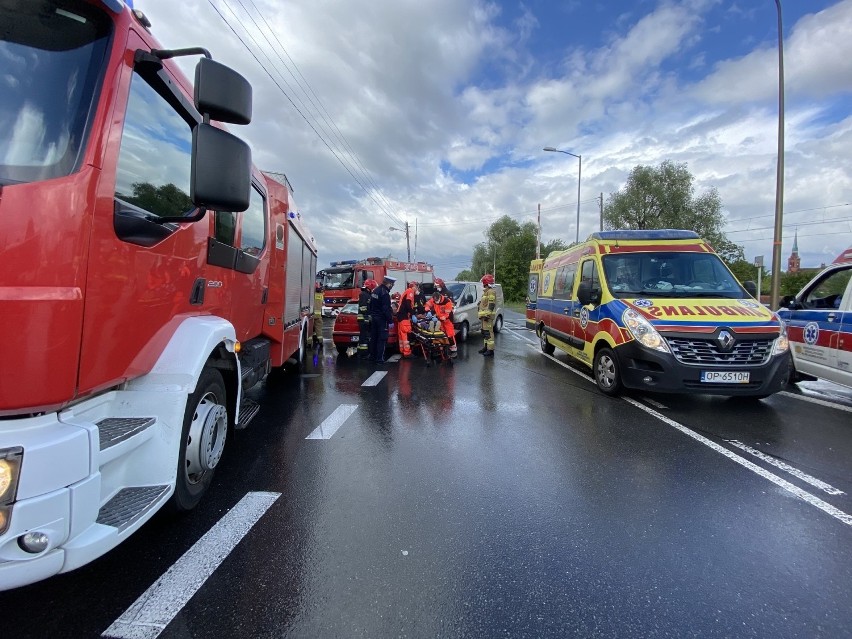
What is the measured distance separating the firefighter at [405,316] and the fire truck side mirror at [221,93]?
24.7ft

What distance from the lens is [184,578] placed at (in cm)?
232

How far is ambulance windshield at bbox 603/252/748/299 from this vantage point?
6285 mm

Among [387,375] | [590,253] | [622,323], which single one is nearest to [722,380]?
[622,323]

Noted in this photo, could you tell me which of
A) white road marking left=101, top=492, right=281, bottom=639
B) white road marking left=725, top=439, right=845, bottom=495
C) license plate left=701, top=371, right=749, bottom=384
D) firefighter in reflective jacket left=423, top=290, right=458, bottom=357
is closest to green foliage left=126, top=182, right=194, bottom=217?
white road marking left=101, top=492, right=281, bottom=639

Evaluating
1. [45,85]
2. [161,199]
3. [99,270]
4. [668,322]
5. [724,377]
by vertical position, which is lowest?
[724,377]

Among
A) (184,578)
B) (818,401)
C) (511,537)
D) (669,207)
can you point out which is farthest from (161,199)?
(669,207)

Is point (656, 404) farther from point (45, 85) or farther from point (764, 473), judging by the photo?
point (45, 85)

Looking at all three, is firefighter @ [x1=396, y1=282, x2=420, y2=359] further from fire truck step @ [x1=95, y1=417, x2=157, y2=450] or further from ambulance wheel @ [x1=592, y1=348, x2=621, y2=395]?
fire truck step @ [x1=95, y1=417, x2=157, y2=450]

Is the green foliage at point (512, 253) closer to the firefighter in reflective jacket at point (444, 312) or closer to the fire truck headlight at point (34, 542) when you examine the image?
the firefighter in reflective jacket at point (444, 312)

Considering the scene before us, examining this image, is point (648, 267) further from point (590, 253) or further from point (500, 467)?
point (500, 467)

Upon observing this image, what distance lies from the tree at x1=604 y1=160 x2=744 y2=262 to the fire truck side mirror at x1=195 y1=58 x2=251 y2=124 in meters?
41.8

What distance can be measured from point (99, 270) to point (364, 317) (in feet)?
25.3

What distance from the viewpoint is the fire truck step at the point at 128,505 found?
190cm

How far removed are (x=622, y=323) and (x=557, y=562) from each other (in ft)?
13.3
